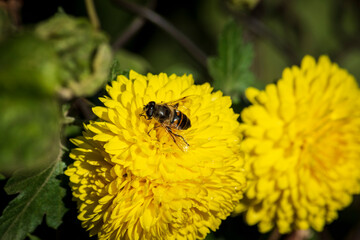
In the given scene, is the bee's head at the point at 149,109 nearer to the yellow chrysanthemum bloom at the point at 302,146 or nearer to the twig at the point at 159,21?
the yellow chrysanthemum bloom at the point at 302,146

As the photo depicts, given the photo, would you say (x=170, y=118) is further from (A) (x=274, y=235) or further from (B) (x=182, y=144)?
(A) (x=274, y=235)

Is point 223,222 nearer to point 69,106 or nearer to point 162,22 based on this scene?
point 69,106

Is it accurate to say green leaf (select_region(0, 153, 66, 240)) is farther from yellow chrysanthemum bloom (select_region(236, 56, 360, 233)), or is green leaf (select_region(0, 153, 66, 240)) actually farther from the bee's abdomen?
yellow chrysanthemum bloom (select_region(236, 56, 360, 233))

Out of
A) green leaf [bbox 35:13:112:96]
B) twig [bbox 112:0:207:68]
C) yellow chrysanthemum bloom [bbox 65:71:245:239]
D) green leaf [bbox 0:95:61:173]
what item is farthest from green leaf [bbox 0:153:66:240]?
twig [bbox 112:0:207:68]

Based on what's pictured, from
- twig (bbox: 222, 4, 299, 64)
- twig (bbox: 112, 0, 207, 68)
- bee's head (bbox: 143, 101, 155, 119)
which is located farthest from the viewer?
twig (bbox: 222, 4, 299, 64)

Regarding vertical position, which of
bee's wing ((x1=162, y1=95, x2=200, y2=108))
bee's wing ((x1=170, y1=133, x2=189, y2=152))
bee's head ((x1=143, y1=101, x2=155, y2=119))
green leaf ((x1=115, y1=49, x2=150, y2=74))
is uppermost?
bee's wing ((x1=162, y1=95, x2=200, y2=108))

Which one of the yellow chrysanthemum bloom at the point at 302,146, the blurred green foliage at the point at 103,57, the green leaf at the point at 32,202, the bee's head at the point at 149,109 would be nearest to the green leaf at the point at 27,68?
the blurred green foliage at the point at 103,57

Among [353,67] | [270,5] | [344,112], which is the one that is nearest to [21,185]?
[344,112]
